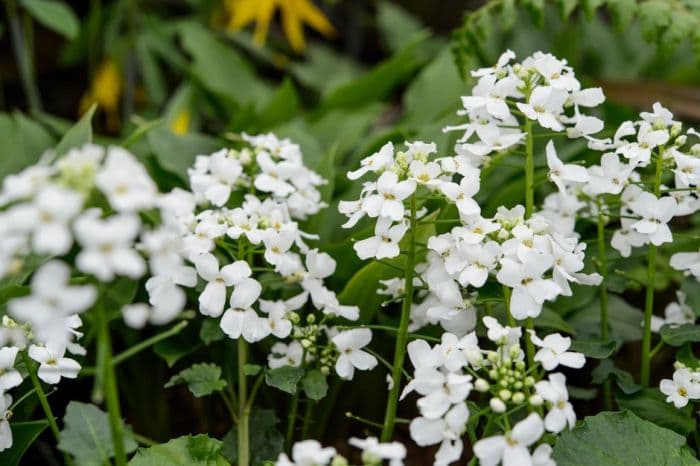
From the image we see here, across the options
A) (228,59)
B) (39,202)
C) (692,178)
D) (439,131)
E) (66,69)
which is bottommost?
(66,69)

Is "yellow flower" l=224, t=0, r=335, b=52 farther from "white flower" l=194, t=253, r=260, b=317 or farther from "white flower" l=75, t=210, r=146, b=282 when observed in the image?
"white flower" l=75, t=210, r=146, b=282

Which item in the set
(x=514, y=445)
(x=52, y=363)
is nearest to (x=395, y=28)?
(x=52, y=363)

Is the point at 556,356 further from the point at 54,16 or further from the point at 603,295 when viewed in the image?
the point at 54,16

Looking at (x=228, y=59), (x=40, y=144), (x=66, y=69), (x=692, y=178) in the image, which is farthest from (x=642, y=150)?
(x=66, y=69)

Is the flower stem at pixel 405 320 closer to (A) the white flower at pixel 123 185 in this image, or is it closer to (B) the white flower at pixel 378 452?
(B) the white flower at pixel 378 452

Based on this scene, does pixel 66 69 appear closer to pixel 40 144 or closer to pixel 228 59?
pixel 228 59

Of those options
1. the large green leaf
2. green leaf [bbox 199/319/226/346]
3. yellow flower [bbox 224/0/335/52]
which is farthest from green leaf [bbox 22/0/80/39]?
green leaf [bbox 199/319/226/346]
